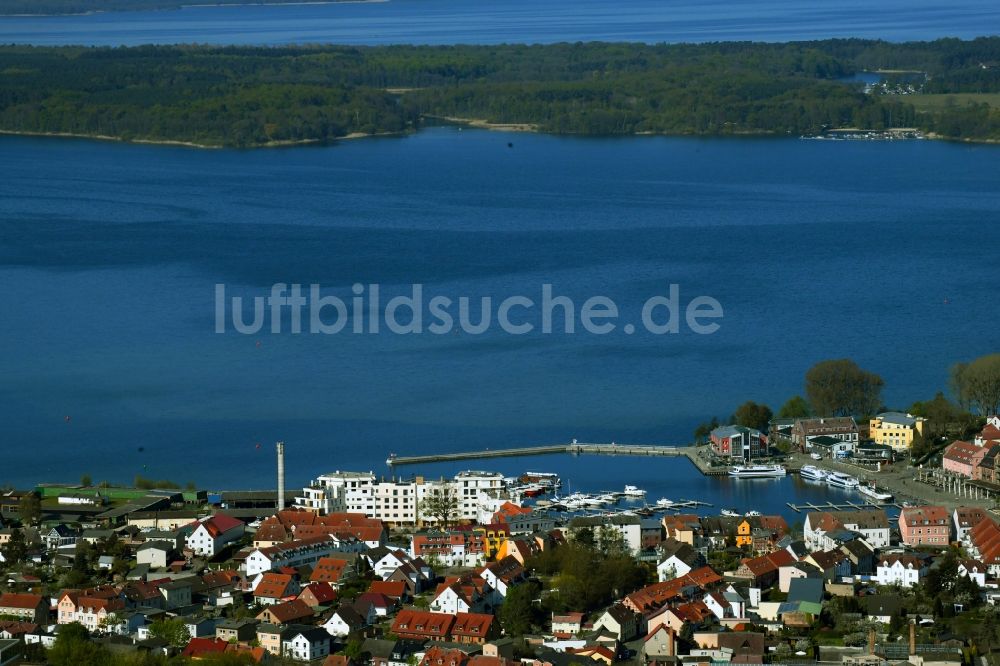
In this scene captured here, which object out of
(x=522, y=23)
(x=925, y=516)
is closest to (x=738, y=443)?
(x=925, y=516)

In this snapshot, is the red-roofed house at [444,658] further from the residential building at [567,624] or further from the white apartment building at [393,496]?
the white apartment building at [393,496]

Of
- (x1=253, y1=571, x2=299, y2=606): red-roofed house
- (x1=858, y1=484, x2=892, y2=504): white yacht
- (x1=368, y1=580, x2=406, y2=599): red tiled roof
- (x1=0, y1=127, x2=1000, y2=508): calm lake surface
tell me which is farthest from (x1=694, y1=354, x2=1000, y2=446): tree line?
(x1=253, y1=571, x2=299, y2=606): red-roofed house

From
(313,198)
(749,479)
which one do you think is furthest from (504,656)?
(313,198)

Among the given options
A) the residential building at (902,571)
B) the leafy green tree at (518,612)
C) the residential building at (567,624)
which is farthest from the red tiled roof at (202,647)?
the residential building at (902,571)

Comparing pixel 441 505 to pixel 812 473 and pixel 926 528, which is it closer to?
pixel 812 473

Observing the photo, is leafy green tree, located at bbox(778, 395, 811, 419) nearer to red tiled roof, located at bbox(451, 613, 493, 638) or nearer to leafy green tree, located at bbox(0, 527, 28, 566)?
red tiled roof, located at bbox(451, 613, 493, 638)

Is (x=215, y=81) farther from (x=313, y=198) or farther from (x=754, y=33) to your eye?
(x=754, y=33)
